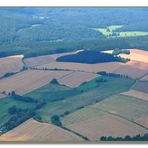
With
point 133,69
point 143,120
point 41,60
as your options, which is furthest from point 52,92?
point 41,60

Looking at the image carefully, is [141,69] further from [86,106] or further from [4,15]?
[4,15]

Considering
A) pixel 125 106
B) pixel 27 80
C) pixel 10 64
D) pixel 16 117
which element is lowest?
pixel 16 117

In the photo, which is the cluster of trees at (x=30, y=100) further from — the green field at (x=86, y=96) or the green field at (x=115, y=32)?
the green field at (x=115, y=32)

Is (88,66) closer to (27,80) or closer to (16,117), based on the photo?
(27,80)

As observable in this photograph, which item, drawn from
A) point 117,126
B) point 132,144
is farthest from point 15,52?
point 132,144

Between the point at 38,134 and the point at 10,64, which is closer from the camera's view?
the point at 38,134

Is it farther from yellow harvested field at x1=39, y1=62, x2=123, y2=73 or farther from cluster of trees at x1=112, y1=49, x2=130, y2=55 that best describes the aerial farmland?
yellow harvested field at x1=39, y1=62, x2=123, y2=73
